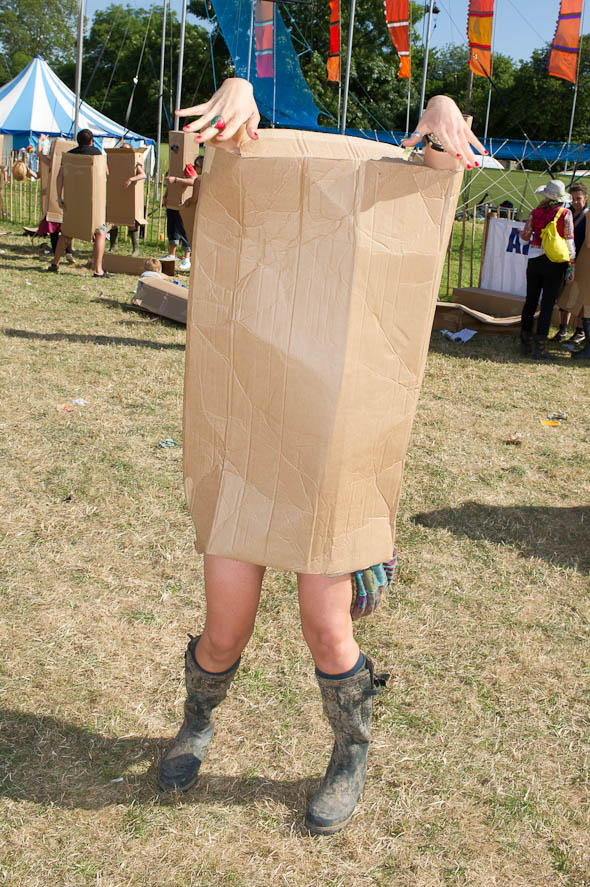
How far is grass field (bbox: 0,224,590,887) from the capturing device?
2037 mm

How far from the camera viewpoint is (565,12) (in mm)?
14938

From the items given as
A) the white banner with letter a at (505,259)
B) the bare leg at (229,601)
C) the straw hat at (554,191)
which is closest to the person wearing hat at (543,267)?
the straw hat at (554,191)

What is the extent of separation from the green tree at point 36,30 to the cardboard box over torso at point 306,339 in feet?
246

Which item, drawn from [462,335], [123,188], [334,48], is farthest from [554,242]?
[334,48]

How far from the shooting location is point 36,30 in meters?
68.4

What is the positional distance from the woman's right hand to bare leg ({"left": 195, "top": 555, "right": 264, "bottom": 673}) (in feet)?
2.99

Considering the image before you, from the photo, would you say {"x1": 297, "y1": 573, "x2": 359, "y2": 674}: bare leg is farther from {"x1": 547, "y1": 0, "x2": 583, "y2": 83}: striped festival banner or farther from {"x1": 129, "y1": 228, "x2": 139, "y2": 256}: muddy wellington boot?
{"x1": 547, "y1": 0, "x2": 583, "y2": 83}: striped festival banner

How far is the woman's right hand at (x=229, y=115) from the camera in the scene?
1.48 m

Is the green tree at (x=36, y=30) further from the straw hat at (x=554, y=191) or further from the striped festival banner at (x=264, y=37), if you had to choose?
the straw hat at (x=554, y=191)

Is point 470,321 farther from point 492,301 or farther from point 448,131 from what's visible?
point 448,131

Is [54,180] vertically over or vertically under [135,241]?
over

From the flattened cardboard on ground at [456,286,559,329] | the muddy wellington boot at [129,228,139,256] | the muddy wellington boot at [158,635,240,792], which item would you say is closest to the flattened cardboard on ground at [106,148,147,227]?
the muddy wellington boot at [129,228,139,256]

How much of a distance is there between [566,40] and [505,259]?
7613mm

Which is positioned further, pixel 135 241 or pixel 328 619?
pixel 135 241
